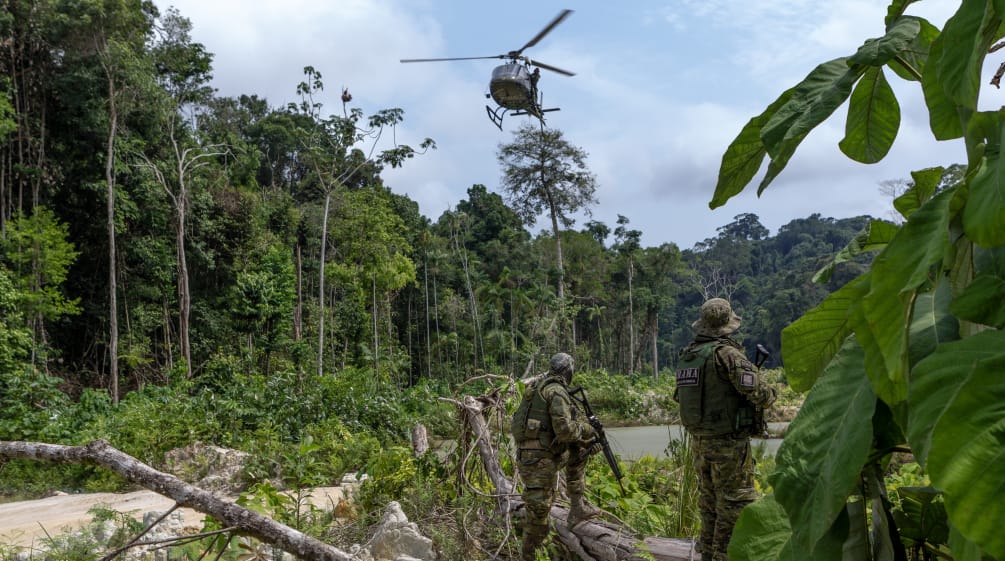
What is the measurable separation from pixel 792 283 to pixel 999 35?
5140cm

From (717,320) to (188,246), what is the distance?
68.9 feet

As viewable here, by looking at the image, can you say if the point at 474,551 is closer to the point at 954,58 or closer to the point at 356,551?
the point at 356,551

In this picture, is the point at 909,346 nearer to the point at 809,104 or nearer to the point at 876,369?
the point at 876,369

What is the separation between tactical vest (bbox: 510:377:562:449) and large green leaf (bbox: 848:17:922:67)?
12.1ft

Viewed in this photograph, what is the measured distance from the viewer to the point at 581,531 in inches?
164

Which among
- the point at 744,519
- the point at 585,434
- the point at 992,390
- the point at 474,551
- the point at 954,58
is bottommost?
the point at 474,551

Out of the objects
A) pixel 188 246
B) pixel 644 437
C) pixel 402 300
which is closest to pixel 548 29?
pixel 644 437

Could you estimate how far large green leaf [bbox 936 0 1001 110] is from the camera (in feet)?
1.40

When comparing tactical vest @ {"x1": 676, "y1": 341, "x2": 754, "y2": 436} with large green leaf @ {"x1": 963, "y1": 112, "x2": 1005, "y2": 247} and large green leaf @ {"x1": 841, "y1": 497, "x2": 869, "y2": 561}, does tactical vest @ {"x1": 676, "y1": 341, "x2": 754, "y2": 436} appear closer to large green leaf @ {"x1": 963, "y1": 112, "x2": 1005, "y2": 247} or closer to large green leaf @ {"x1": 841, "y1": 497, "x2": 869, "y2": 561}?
large green leaf @ {"x1": 841, "y1": 497, "x2": 869, "y2": 561}

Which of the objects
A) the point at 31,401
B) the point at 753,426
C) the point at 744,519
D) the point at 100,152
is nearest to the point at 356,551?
the point at 753,426

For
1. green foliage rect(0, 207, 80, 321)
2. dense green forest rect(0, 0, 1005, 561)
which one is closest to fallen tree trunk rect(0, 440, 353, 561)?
dense green forest rect(0, 0, 1005, 561)

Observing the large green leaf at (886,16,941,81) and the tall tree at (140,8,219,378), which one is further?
the tall tree at (140,8,219,378)

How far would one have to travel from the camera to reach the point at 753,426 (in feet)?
11.3

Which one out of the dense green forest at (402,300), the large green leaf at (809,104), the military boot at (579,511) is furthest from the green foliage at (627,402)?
the large green leaf at (809,104)
